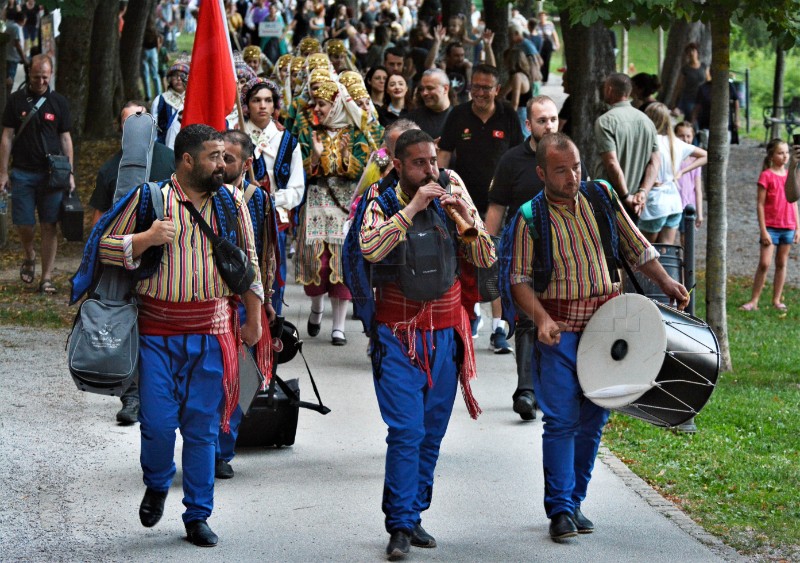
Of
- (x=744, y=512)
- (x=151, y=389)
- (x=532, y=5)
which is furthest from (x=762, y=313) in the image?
(x=532, y=5)

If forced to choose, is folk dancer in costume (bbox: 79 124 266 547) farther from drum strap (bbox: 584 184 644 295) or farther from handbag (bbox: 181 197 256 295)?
drum strap (bbox: 584 184 644 295)

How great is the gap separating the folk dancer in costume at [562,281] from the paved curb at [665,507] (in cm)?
58

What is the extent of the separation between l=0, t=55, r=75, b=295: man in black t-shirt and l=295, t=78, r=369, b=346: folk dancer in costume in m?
2.96

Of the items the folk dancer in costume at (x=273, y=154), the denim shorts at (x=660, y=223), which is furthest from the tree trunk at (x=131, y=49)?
the folk dancer in costume at (x=273, y=154)

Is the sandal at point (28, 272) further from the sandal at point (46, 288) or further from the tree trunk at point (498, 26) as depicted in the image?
the tree trunk at point (498, 26)

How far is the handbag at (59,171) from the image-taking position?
1288 cm

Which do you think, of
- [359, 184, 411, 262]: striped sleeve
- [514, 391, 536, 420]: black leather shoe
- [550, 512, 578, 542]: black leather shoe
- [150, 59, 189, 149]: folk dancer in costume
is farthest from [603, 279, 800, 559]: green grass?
[150, 59, 189, 149]: folk dancer in costume

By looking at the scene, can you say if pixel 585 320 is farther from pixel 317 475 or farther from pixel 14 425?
pixel 14 425

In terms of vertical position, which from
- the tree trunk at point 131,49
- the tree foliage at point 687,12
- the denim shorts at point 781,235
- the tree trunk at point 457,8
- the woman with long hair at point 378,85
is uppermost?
the tree trunk at point 457,8

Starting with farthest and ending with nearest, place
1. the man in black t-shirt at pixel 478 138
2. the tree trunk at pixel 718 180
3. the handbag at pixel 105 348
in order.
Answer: the man in black t-shirt at pixel 478 138
the tree trunk at pixel 718 180
the handbag at pixel 105 348

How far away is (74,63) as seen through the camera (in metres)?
19.6

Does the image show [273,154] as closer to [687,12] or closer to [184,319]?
[687,12]

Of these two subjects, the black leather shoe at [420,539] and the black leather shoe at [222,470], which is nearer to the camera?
the black leather shoe at [420,539]

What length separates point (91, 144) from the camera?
874 inches
